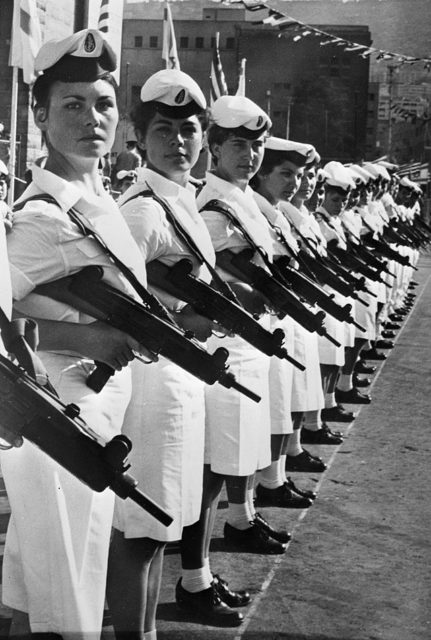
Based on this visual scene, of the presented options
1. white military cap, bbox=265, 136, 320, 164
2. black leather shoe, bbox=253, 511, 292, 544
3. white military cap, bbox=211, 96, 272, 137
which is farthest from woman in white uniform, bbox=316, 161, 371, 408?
white military cap, bbox=211, 96, 272, 137

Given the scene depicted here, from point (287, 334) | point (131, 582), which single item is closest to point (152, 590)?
point (131, 582)

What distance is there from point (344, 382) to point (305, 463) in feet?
8.84

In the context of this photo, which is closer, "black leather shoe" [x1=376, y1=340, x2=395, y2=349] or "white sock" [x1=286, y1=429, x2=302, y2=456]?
"white sock" [x1=286, y1=429, x2=302, y2=456]

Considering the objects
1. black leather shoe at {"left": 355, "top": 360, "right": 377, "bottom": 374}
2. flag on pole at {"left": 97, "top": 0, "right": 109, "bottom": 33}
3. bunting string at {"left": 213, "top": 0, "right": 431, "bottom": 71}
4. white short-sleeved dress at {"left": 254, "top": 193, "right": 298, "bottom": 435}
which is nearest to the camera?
white short-sleeved dress at {"left": 254, "top": 193, "right": 298, "bottom": 435}

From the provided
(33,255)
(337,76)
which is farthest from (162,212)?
(337,76)

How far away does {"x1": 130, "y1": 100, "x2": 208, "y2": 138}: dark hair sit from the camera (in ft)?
12.2

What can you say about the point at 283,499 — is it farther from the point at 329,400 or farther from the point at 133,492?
the point at 133,492

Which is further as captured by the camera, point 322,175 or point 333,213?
point 333,213

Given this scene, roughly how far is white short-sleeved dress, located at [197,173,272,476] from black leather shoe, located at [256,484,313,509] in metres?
0.95

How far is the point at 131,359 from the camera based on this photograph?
290cm

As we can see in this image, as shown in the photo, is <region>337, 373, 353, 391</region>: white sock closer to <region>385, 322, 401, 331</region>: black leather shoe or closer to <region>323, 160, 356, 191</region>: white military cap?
<region>323, 160, 356, 191</region>: white military cap

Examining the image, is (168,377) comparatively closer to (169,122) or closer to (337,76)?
(169,122)

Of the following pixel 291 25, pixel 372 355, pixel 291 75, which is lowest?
pixel 372 355

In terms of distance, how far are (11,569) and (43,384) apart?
2.04 feet
